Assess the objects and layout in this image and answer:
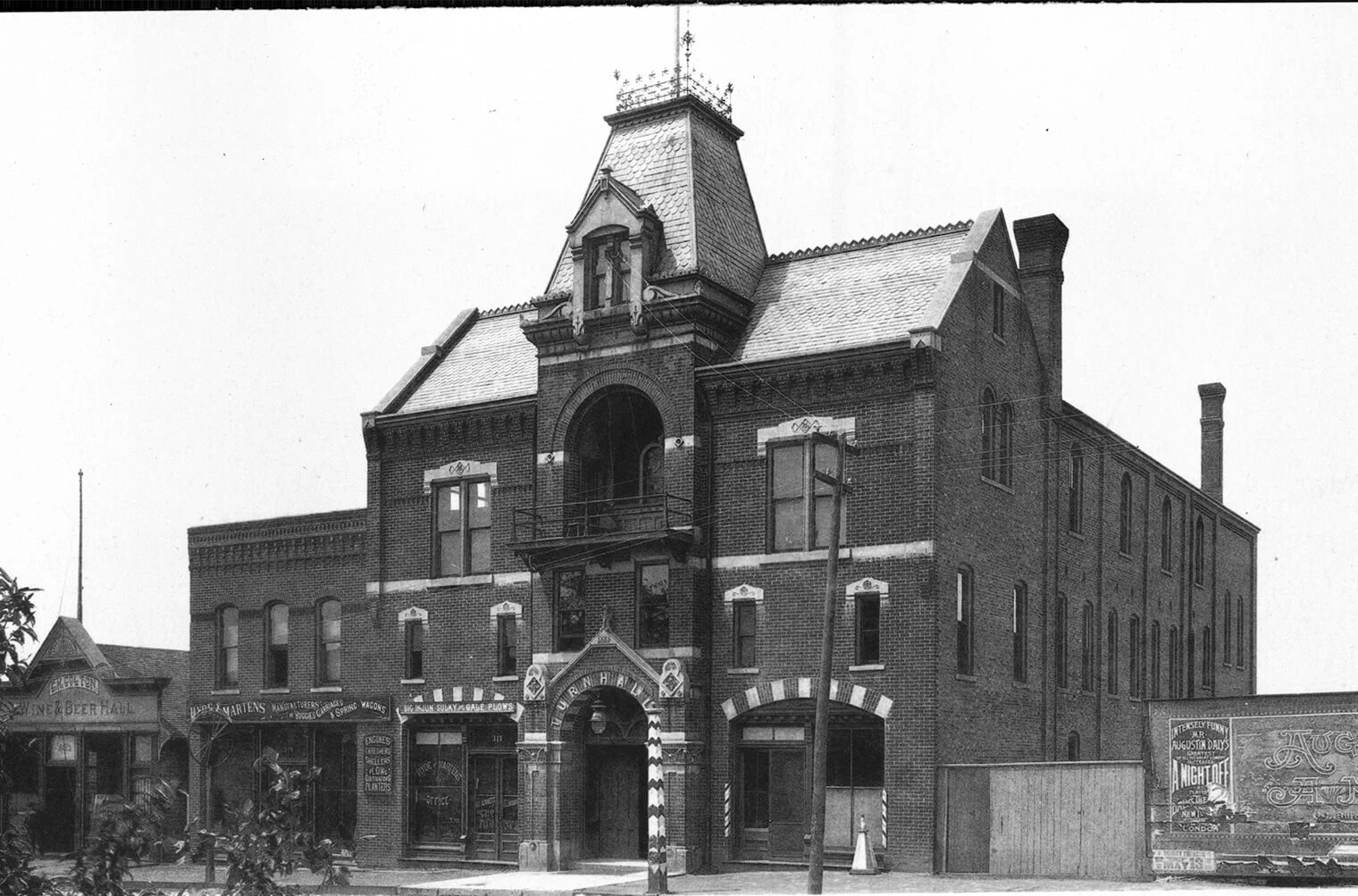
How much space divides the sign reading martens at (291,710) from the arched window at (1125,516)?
18704 mm

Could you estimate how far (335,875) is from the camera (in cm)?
912

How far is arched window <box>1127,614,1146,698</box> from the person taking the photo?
39.7 metres

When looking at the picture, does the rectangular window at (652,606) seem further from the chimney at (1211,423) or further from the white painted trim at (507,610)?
the chimney at (1211,423)

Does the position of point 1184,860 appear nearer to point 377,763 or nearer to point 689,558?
point 689,558

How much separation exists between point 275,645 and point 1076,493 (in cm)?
1967

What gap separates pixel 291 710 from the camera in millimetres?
36219

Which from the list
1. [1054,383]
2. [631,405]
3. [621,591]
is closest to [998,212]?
[1054,383]

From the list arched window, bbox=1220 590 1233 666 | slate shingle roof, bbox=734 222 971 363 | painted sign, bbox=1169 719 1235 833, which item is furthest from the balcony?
arched window, bbox=1220 590 1233 666

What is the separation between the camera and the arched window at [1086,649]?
36.2 metres

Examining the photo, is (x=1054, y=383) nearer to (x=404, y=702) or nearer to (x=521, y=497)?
(x=521, y=497)

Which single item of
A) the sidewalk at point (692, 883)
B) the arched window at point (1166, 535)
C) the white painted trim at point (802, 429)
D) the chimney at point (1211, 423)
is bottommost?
the sidewalk at point (692, 883)

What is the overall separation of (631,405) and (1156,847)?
13.5 meters

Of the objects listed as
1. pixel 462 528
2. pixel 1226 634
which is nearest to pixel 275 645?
pixel 462 528

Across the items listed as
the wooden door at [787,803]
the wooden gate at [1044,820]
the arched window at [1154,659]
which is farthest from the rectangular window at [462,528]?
the arched window at [1154,659]
